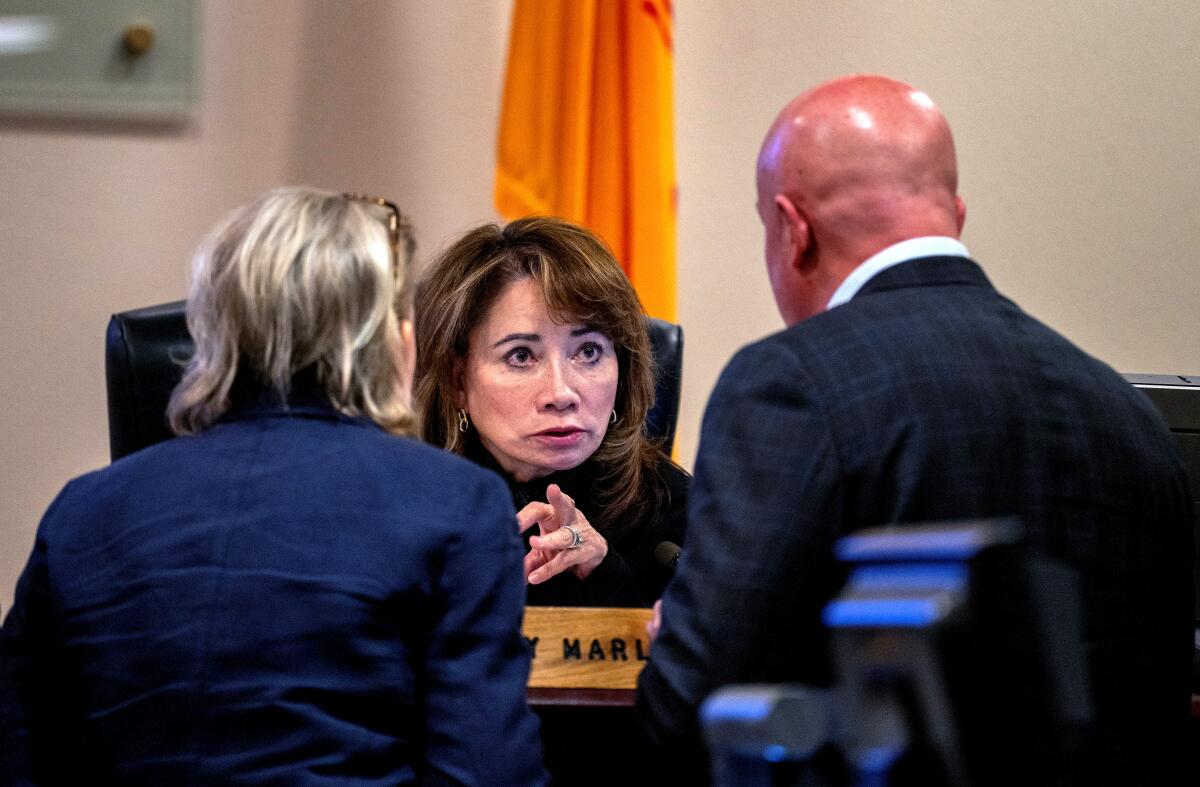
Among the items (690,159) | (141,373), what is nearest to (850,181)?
(141,373)

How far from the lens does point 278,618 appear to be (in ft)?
4.54

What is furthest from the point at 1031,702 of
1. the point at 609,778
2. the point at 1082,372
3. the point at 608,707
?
the point at 609,778

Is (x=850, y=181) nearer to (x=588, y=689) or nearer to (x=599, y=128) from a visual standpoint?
(x=588, y=689)

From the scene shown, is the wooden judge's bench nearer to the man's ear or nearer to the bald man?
the bald man

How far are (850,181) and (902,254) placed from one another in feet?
0.40

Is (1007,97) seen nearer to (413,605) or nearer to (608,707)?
(608,707)

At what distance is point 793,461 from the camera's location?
151 cm

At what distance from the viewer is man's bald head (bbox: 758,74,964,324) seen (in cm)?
171

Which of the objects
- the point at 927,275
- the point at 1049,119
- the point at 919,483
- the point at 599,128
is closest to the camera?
the point at 919,483

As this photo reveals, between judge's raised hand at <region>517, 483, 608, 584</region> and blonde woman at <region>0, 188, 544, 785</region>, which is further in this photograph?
judge's raised hand at <region>517, 483, 608, 584</region>

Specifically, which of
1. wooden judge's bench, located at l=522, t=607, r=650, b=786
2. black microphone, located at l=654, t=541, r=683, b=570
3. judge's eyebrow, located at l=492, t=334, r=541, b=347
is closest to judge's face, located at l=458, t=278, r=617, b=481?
judge's eyebrow, located at l=492, t=334, r=541, b=347

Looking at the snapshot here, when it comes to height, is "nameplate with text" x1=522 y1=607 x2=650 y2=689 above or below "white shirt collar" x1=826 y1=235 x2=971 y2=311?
below

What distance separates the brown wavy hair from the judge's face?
26 millimetres

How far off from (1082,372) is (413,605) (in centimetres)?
A: 82
